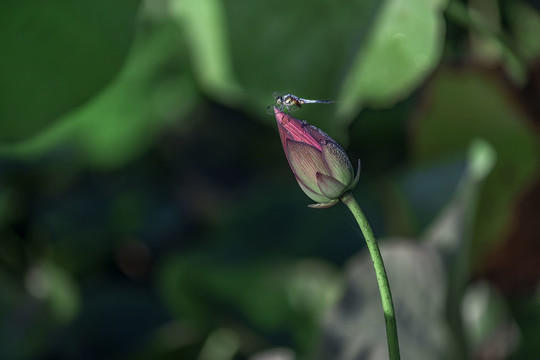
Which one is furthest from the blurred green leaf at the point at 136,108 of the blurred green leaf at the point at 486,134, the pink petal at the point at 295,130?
the pink petal at the point at 295,130

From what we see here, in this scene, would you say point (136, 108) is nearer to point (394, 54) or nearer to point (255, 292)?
point (255, 292)

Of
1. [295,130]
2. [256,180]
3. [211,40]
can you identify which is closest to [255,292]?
[256,180]

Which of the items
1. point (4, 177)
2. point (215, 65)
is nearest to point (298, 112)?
point (215, 65)

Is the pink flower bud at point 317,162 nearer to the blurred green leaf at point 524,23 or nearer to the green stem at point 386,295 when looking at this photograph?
the green stem at point 386,295

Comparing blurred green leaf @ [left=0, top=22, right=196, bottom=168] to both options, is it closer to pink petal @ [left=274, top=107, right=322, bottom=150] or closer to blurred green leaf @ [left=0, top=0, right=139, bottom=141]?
blurred green leaf @ [left=0, top=0, right=139, bottom=141]

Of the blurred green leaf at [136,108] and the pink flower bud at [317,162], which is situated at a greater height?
the blurred green leaf at [136,108]

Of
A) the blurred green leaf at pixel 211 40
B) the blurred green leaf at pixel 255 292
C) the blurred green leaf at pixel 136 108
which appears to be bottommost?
the blurred green leaf at pixel 255 292

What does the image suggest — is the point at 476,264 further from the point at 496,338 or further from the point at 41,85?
the point at 41,85
